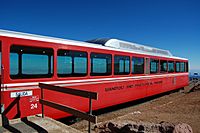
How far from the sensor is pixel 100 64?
366 inches

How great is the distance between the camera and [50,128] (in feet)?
17.7

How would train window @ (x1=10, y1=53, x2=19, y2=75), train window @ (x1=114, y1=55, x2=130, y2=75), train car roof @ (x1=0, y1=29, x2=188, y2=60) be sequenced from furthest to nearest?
train window @ (x1=114, y1=55, x2=130, y2=75) < train car roof @ (x1=0, y1=29, x2=188, y2=60) < train window @ (x1=10, y1=53, x2=19, y2=75)

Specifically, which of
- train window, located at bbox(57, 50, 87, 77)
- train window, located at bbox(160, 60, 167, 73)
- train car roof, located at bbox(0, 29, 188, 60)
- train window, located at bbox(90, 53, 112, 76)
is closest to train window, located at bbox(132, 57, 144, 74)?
train car roof, located at bbox(0, 29, 188, 60)

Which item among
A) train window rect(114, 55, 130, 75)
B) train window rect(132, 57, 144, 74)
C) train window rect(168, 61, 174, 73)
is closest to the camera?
train window rect(114, 55, 130, 75)

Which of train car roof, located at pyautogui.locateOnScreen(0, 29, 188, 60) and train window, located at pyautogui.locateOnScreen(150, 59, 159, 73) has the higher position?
train car roof, located at pyautogui.locateOnScreen(0, 29, 188, 60)

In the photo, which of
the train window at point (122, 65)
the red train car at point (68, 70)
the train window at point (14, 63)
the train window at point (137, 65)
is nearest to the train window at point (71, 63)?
the red train car at point (68, 70)

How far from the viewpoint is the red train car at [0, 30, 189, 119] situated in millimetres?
6211

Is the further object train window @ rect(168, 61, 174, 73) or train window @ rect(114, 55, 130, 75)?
train window @ rect(168, 61, 174, 73)

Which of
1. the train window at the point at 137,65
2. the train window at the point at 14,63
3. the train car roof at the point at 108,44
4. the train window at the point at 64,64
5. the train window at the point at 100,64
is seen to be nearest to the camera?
the train window at the point at 14,63

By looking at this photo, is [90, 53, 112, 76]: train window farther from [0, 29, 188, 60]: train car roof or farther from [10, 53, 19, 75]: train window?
[10, 53, 19, 75]: train window

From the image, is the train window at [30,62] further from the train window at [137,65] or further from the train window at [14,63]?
the train window at [137,65]

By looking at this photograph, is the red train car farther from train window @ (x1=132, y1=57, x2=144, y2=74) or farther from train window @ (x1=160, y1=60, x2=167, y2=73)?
train window @ (x1=160, y1=60, x2=167, y2=73)

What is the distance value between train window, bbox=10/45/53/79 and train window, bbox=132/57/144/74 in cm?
555

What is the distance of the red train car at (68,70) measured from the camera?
6.21 meters
